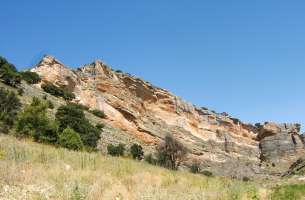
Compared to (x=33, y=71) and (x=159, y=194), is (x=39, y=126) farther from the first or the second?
(x=33, y=71)

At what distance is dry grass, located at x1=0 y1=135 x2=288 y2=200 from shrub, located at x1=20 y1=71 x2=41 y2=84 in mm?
62811

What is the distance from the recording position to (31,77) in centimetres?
7181

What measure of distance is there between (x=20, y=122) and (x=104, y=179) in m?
27.2

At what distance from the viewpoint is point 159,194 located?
24.5 ft

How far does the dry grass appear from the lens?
264 inches

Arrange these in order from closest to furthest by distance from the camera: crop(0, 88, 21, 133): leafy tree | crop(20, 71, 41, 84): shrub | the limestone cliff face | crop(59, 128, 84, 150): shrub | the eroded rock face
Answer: crop(59, 128, 84, 150): shrub
crop(0, 88, 21, 133): leafy tree
crop(20, 71, 41, 84): shrub
the limestone cliff face
the eroded rock face

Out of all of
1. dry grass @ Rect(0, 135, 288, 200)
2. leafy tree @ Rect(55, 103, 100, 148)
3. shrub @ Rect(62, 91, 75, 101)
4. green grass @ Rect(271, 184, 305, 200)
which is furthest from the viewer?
shrub @ Rect(62, 91, 75, 101)

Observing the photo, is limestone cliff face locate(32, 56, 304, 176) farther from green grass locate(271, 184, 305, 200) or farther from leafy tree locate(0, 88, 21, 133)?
green grass locate(271, 184, 305, 200)

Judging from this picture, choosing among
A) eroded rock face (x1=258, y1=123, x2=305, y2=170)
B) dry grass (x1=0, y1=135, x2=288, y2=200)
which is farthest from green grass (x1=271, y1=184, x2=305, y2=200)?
eroded rock face (x1=258, y1=123, x2=305, y2=170)

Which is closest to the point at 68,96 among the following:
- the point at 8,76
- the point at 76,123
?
the point at 8,76

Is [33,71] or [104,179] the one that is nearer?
[104,179]

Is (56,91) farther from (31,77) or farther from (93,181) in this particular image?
(93,181)

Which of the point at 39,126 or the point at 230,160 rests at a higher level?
the point at 230,160

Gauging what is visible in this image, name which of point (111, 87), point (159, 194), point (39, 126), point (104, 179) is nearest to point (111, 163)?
point (104, 179)
